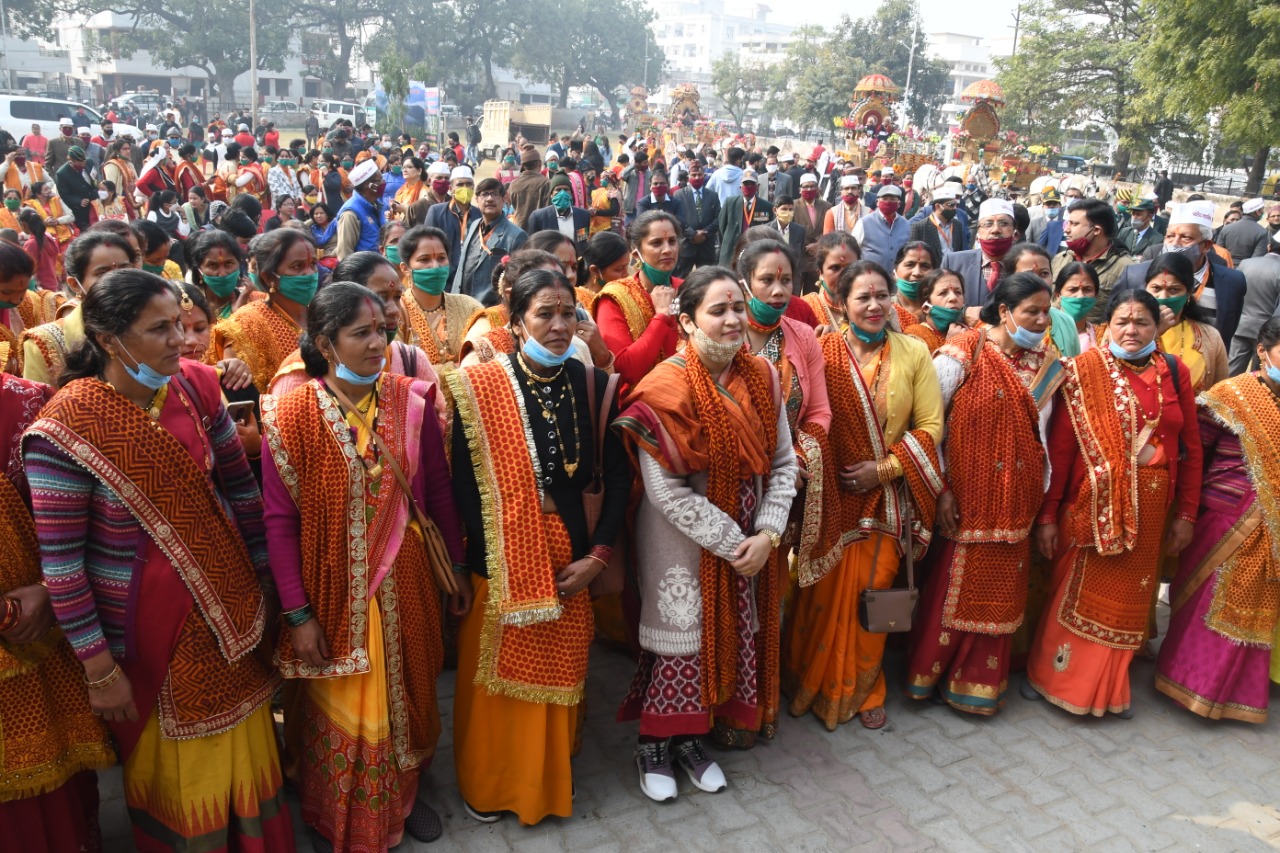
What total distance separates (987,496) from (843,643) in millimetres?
828

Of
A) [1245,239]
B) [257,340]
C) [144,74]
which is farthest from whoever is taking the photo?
[144,74]

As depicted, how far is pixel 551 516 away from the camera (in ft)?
10.0

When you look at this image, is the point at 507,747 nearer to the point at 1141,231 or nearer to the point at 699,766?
the point at 699,766

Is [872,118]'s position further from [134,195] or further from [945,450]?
[945,450]

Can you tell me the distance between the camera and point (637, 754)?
3.48m

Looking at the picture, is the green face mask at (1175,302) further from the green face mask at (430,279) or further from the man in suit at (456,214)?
the man in suit at (456,214)

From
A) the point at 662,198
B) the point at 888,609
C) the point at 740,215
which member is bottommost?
the point at 888,609

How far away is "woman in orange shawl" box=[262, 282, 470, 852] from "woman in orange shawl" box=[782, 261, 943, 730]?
5.15ft

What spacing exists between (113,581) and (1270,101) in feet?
70.9

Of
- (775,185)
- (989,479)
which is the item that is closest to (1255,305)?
(989,479)

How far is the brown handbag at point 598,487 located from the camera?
315 cm

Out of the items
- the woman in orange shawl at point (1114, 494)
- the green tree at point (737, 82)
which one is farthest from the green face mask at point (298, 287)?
the green tree at point (737, 82)

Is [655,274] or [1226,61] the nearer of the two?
[655,274]

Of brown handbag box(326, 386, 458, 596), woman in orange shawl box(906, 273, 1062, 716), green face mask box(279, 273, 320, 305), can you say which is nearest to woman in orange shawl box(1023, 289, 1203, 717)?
woman in orange shawl box(906, 273, 1062, 716)
